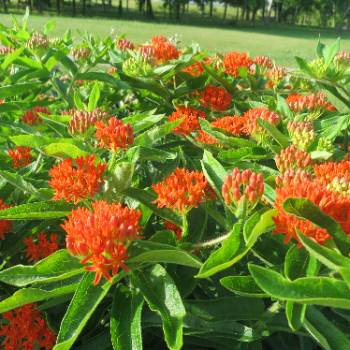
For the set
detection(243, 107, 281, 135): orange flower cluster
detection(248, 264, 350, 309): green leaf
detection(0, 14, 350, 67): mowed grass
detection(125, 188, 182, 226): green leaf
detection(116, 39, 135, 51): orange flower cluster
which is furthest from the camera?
detection(0, 14, 350, 67): mowed grass

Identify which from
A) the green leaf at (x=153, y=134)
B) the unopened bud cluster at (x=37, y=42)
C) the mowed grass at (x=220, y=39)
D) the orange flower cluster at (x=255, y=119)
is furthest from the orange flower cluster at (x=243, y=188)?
the mowed grass at (x=220, y=39)

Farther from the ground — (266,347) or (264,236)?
(264,236)

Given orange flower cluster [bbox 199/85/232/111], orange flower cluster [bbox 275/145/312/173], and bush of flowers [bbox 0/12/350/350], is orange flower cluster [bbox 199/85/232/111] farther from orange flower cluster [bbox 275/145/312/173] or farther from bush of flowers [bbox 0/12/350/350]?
orange flower cluster [bbox 275/145/312/173]

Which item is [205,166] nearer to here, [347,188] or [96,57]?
[347,188]

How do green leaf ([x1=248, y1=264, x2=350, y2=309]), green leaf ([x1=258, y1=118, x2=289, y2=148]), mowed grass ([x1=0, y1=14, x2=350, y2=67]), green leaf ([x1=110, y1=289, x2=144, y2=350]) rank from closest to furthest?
green leaf ([x1=248, y1=264, x2=350, y2=309]) → green leaf ([x1=110, y1=289, x2=144, y2=350]) → green leaf ([x1=258, y1=118, x2=289, y2=148]) → mowed grass ([x1=0, y1=14, x2=350, y2=67])

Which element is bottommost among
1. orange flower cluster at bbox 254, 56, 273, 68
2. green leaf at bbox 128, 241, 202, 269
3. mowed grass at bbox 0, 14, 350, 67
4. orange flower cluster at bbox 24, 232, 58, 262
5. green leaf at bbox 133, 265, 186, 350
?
mowed grass at bbox 0, 14, 350, 67

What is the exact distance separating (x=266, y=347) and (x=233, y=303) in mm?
751

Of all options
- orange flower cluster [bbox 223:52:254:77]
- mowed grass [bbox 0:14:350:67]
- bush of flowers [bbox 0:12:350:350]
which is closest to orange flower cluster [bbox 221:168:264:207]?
bush of flowers [bbox 0:12:350:350]

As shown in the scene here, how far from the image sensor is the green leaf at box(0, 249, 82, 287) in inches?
58.5

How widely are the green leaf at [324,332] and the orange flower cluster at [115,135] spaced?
911 millimetres

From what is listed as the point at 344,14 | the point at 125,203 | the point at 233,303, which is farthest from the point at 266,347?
the point at 344,14

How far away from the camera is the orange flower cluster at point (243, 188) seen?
58.6 inches

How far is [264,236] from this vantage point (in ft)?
5.52

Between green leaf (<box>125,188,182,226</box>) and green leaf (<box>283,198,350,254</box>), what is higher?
green leaf (<box>283,198,350,254</box>)
